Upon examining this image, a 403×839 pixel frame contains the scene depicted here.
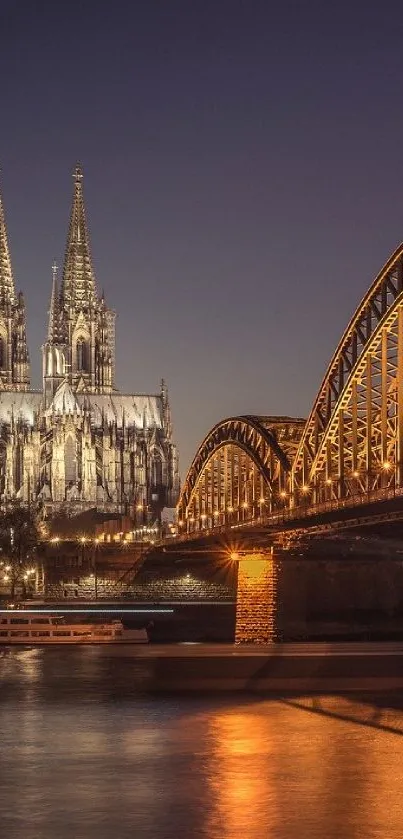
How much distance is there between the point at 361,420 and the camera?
87438mm

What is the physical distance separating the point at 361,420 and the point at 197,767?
5566 centimetres

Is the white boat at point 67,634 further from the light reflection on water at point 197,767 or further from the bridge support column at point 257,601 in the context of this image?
the light reflection on water at point 197,767

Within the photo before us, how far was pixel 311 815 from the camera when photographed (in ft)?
87.1

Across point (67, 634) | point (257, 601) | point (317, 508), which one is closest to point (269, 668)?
point (317, 508)

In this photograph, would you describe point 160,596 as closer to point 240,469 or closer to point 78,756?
point 240,469

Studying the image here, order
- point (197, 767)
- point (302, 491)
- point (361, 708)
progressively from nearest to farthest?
point (197, 767) → point (361, 708) → point (302, 491)

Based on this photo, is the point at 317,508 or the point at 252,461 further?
the point at 252,461

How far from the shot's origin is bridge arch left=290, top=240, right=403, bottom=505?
73312 mm

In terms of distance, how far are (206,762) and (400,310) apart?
4142cm

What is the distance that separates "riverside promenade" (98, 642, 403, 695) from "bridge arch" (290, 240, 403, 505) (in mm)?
7726

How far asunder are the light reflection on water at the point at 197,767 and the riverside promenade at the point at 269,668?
15.9 feet

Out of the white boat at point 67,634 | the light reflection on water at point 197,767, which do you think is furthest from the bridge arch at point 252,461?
the light reflection on water at point 197,767

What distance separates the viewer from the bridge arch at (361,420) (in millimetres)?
73312

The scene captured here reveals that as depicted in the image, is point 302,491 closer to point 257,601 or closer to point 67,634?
point 257,601
